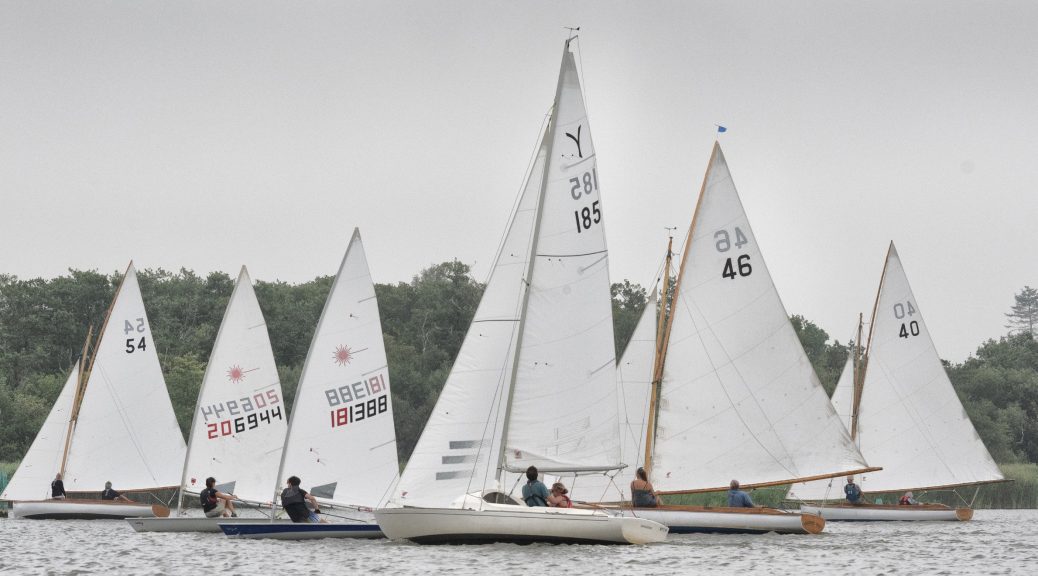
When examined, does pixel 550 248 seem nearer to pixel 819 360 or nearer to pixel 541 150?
pixel 541 150

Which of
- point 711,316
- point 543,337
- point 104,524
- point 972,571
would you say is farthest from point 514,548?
point 104,524

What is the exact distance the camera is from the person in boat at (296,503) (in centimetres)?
3362

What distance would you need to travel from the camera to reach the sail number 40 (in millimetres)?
53688

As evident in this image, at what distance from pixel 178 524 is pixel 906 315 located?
28805 mm

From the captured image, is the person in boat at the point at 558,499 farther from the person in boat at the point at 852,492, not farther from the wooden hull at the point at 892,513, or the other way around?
the person in boat at the point at 852,492

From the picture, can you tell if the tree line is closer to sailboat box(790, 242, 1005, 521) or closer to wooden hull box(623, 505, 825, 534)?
sailboat box(790, 242, 1005, 521)

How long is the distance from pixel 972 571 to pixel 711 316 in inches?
483

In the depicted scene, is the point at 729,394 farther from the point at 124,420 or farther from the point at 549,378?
the point at 124,420

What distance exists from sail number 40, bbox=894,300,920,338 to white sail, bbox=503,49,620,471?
25.1 m

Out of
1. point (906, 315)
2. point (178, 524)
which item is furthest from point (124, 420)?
point (906, 315)

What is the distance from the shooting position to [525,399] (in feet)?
102

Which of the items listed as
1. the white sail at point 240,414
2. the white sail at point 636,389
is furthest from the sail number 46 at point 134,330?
the white sail at point 636,389

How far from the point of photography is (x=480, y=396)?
31734mm

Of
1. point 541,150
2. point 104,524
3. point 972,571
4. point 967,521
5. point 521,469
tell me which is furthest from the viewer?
point 967,521
